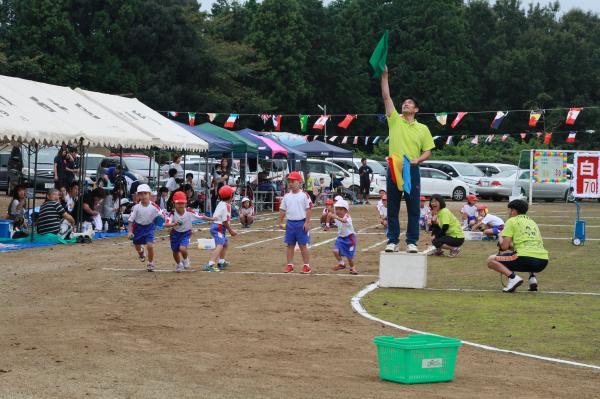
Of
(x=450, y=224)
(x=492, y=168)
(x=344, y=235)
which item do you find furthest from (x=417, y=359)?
(x=492, y=168)

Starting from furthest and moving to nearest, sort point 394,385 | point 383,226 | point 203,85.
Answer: point 203,85 < point 383,226 < point 394,385

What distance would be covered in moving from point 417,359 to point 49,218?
1686cm

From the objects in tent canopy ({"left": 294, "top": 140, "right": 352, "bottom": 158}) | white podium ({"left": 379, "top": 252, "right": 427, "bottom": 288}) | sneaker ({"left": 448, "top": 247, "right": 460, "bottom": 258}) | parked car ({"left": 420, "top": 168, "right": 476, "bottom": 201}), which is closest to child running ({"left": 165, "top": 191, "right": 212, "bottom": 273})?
white podium ({"left": 379, "top": 252, "right": 427, "bottom": 288})

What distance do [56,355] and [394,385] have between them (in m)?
3.26

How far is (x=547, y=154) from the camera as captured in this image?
1254 inches

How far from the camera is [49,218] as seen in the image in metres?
24.4

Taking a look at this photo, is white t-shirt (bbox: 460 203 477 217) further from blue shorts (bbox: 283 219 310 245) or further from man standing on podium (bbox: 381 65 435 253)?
man standing on podium (bbox: 381 65 435 253)

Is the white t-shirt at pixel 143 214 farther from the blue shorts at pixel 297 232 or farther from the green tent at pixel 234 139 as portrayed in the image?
the green tent at pixel 234 139

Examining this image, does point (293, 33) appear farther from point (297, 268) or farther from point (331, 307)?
point (331, 307)

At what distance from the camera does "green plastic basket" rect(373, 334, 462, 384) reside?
8.84 m

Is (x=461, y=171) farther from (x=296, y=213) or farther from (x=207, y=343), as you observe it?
(x=207, y=343)

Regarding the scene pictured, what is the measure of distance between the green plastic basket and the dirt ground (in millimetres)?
105

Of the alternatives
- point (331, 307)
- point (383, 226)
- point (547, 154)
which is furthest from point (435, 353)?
point (547, 154)

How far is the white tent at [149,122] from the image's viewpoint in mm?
29000
